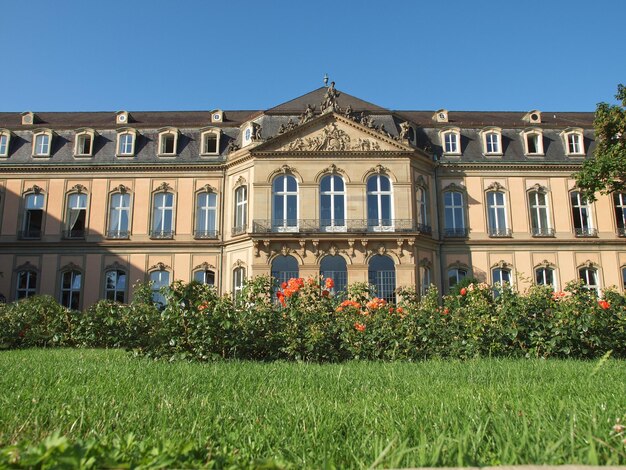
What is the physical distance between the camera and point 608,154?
22.6 meters

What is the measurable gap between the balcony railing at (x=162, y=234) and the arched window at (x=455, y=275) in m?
15.9

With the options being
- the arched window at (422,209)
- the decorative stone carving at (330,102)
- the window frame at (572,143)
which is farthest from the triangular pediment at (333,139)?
the window frame at (572,143)

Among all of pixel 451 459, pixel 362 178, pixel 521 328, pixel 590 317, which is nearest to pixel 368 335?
pixel 521 328

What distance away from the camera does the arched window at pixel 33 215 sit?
27.8 metres

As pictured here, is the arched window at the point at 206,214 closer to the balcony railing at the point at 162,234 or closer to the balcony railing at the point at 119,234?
the balcony railing at the point at 162,234

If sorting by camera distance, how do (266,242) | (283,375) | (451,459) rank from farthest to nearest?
(266,242)
(283,375)
(451,459)

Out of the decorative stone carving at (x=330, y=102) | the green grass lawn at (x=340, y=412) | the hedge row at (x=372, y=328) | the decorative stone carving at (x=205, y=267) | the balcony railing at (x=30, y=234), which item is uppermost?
the decorative stone carving at (x=330, y=102)

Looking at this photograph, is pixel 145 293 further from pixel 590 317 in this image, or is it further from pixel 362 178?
pixel 362 178

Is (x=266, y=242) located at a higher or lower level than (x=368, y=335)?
higher

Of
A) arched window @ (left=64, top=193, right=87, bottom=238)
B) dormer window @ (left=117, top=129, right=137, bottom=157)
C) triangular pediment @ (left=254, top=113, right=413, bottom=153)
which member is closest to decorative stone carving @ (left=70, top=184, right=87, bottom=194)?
arched window @ (left=64, top=193, right=87, bottom=238)

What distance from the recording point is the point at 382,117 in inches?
1090

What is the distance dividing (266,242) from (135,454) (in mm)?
21856

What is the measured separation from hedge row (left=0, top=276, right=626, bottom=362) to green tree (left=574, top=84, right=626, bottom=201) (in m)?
15.8

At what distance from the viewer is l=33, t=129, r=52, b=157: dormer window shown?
28.8m
